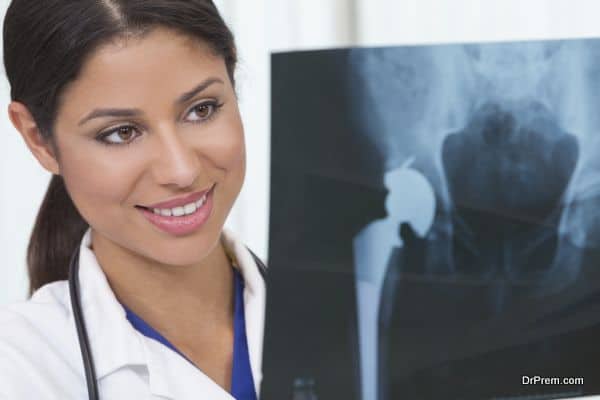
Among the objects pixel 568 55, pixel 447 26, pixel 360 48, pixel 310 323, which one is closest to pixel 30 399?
pixel 310 323

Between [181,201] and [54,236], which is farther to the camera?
[54,236]

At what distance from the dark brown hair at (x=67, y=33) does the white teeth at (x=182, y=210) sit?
14 centimetres

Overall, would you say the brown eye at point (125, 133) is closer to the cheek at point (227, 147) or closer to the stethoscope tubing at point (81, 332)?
the cheek at point (227, 147)

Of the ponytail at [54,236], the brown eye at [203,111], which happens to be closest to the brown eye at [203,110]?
the brown eye at [203,111]

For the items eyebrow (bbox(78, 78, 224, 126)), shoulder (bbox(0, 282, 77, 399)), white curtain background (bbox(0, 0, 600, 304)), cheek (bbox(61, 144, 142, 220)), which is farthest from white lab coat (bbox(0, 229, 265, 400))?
white curtain background (bbox(0, 0, 600, 304))

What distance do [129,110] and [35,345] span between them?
273 mm

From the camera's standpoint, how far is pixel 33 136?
0.92m

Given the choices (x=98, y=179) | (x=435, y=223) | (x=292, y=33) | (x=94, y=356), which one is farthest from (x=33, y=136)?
(x=292, y=33)

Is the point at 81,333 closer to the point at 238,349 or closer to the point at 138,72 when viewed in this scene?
the point at 238,349

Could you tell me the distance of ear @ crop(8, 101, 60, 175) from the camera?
0.90 metres

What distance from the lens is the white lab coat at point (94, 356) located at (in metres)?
0.85

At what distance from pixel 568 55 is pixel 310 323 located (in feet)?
0.90

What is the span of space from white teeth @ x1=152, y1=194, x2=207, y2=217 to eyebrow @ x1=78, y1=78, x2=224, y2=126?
0.10 meters

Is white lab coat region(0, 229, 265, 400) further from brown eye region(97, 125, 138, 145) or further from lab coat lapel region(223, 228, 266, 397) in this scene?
brown eye region(97, 125, 138, 145)
